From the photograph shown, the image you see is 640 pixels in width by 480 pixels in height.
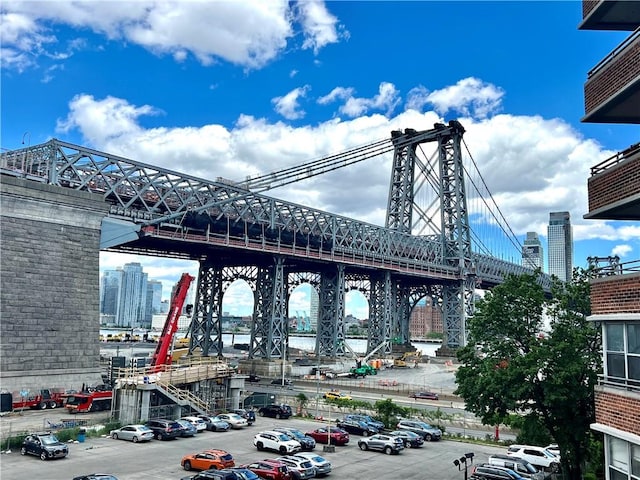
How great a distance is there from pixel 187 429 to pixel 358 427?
12.6 meters

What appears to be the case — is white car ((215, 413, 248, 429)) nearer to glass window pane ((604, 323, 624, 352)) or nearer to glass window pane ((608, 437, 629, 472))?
glass window pane ((608, 437, 629, 472))

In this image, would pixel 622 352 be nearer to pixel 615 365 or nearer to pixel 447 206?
pixel 615 365

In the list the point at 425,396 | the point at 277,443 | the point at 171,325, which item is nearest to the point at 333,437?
the point at 277,443

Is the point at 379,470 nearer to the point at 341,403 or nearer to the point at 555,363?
the point at 555,363

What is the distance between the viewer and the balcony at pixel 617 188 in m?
15.9

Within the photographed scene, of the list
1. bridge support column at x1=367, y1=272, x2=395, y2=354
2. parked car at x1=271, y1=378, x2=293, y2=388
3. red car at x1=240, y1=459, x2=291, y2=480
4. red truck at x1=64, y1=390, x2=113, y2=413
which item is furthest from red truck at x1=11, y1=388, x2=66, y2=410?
bridge support column at x1=367, y1=272, x2=395, y2=354

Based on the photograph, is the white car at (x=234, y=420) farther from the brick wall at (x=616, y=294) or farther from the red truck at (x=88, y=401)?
the brick wall at (x=616, y=294)

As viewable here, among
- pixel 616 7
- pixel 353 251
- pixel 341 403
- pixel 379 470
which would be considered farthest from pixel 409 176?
pixel 616 7

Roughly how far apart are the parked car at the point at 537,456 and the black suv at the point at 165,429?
2185cm

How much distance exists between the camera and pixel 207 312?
301 feet

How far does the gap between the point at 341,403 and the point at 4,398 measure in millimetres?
28379

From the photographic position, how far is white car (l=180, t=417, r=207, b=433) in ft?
138

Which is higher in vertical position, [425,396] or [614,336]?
[614,336]

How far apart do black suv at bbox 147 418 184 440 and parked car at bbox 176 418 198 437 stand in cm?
22
